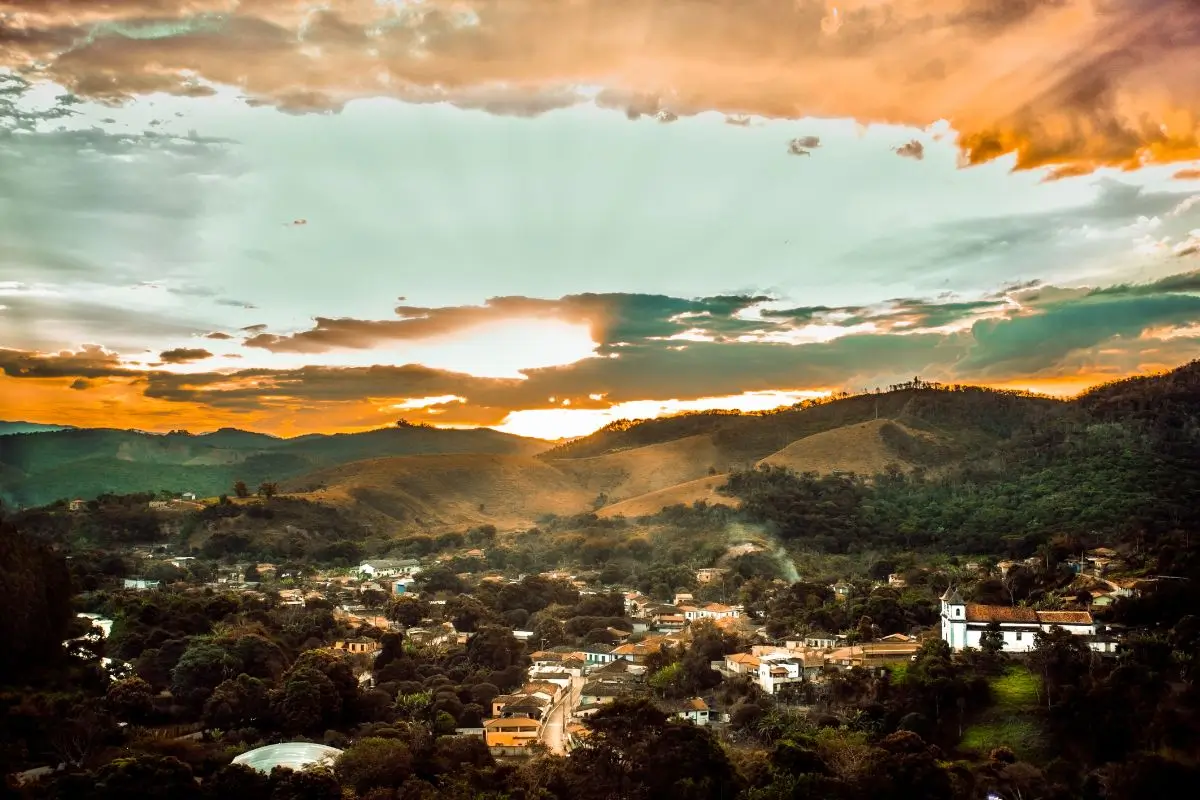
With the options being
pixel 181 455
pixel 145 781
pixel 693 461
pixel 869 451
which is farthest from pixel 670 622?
pixel 181 455

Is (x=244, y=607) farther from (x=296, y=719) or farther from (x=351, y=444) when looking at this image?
(x=351, y=444)

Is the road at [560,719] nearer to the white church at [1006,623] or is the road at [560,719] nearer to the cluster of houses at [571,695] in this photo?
the cluster of houses at [571,695]

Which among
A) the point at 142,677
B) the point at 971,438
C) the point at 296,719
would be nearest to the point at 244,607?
the point at 142,677

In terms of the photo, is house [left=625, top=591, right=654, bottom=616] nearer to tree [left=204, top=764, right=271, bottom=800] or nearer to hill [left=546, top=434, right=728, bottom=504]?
tree [left=204, top=764, right=271, bottom=800]

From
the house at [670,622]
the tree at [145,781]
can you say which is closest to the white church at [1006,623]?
the house at [670,622]

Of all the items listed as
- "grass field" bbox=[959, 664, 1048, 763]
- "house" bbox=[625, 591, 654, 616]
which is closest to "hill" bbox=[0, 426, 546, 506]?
"house" bbox=[625, 591, 654, 616]

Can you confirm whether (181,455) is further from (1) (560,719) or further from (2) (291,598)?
(1) (560,719)
